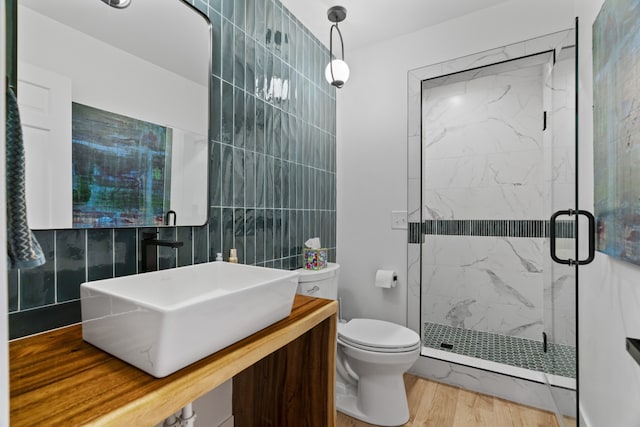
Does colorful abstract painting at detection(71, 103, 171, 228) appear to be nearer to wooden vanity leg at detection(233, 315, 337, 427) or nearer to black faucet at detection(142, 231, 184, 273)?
black faucet at detection(142, 231, 184, 273)

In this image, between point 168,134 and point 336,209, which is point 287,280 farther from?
point 336,209

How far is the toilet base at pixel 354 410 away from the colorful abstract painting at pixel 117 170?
145 cm

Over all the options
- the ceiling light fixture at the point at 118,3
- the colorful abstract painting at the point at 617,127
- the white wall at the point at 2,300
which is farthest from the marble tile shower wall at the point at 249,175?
the colorful abstract painting at the point at 617,127

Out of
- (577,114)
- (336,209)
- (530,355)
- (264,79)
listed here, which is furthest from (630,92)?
(530,355)

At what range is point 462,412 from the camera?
5.88 ft

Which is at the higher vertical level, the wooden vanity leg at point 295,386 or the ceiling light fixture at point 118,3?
the ceiling light fixture at point 118,3

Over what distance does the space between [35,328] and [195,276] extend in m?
0.45

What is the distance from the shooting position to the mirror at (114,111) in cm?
89

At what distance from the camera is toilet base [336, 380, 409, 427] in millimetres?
1686

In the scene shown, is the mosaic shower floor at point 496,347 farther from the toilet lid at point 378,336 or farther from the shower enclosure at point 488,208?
the toilet lid at point 378,336

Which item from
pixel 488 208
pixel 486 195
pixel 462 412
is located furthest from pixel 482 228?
pixel 462 412

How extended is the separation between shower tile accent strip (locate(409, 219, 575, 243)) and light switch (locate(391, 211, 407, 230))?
0.05 m

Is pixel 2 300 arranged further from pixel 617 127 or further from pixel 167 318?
pixel 617 127

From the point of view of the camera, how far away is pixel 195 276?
1169 millimetres
